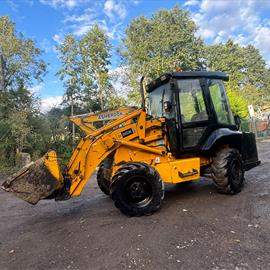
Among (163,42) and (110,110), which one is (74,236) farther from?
(163,42)

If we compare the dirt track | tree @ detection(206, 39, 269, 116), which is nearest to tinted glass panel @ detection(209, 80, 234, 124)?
the dirt track

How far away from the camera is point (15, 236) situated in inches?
158

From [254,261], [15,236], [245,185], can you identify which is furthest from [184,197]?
[15,236]

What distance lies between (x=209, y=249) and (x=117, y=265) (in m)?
1.05

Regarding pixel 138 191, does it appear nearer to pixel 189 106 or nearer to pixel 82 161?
pixel 82 161

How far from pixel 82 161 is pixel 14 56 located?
54.5 feet

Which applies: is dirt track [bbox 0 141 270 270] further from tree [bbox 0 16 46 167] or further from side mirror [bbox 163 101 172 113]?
tree [bbox 0 16 46 167]

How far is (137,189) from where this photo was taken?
4496mm

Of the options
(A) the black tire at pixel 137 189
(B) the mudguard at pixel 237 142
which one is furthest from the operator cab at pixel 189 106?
(A) the black tire at pixel 137 189

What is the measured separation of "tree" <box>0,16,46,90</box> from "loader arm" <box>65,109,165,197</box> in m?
14.8

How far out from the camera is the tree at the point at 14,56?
1761cm

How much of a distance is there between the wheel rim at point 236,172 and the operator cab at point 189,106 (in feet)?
2.50

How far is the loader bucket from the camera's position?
13.2 feet

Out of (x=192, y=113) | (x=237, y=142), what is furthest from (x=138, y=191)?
(x=237, y=142)
